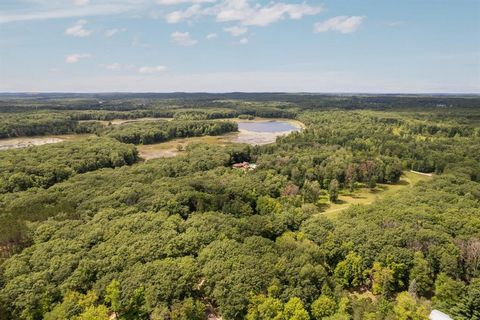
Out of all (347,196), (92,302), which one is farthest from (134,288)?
(347,196)

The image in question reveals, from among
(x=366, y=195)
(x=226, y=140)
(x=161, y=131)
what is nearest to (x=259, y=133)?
(x=226, y=140)

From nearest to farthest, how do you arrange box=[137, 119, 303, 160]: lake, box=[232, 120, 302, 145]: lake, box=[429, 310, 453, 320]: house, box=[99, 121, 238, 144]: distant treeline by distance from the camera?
1. box=[429, 310, 453, 320]: house
2. box=[137, 119, 303, 160]: lake
3. box=[99, 121, 238, 144]: distant treeline
4. box=[232, 120, 302, 145]: lake

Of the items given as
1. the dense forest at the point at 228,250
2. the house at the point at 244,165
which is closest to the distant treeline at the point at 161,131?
the house at the point at 244,165

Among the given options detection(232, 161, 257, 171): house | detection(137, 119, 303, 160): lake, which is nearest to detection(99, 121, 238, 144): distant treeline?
detection(137, 119, 303, 160): lake

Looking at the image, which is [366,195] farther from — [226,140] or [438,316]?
[226,140]

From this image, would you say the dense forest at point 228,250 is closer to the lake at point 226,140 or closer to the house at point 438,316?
the house at point 438,316

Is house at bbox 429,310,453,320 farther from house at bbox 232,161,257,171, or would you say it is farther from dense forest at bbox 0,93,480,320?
house at bbox 232,161,257,171

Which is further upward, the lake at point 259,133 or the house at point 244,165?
the lake at point 259,133

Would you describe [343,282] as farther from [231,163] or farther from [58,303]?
[231,163]
